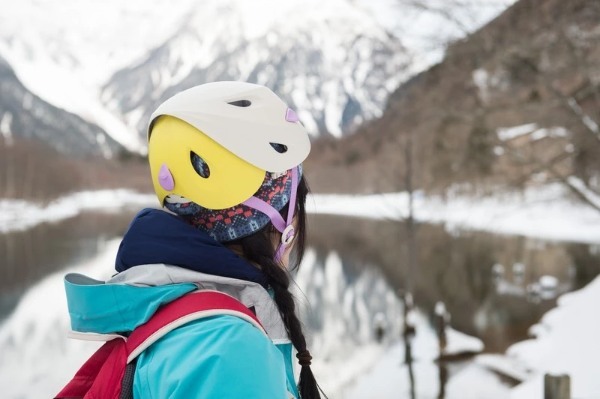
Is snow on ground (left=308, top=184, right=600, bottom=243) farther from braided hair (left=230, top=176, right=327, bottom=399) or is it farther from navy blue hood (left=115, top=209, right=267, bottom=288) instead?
navy blue hood (left=115, top=209, right=267, bottom=288)

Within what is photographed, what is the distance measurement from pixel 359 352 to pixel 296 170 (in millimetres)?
11670

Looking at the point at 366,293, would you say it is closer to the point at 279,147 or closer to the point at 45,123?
the point at 279,147

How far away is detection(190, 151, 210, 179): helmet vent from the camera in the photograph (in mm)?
1171

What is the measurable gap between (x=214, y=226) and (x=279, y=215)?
0.15m

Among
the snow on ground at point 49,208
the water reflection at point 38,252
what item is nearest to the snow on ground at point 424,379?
the water reflection at point 38,252

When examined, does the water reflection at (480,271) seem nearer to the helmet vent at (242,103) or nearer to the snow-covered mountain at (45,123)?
the helmet vent at (242,103)

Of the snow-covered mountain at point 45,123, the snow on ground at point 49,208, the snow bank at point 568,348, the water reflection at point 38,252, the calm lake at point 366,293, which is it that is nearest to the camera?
the snow bank at point 568,348

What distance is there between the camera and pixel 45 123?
533 feet

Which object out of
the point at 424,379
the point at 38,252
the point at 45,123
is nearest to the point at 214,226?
the point at 424,379

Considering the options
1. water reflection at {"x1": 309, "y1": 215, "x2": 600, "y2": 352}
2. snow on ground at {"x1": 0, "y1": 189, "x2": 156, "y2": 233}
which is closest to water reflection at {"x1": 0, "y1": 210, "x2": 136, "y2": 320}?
snow on ground at {"x1": 0, "y1": 189, "x2": 156, "y2": 233}

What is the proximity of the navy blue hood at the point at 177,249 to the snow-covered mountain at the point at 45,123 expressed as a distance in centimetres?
16252

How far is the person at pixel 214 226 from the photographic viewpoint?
1024 mm

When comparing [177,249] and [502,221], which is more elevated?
[177,249]

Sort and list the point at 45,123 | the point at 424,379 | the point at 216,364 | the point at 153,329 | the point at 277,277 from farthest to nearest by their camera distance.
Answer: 1. the point at 45,123
2. the point at 424,379
3. the point at 277,277
4. the point at 153,329
5. the point at 216,364
